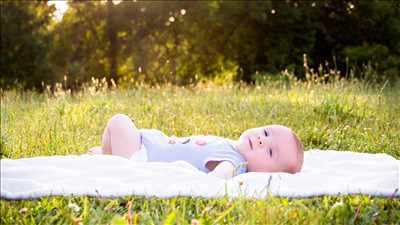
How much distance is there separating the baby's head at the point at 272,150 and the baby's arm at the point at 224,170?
210 millimetres

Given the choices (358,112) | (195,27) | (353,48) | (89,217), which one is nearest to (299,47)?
(353,48)

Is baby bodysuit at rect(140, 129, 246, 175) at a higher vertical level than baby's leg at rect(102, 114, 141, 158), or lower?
lower

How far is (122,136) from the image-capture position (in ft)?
12.8

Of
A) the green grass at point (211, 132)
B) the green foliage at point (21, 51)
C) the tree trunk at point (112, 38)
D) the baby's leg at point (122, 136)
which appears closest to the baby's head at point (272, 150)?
the baby's leg at point (122, 136)

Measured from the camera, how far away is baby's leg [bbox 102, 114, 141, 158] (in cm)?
387

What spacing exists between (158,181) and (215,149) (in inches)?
30.3

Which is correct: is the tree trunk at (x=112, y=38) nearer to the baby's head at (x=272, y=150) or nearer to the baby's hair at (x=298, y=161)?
the baby's head at (x=272, y=150)

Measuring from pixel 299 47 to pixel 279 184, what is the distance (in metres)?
19.1

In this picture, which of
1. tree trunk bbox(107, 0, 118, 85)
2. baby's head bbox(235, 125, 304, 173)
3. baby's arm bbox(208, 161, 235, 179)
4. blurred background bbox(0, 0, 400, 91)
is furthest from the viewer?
tree trunk bbox(107, 0, 118, 85)

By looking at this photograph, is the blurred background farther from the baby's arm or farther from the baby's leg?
the baby's arm

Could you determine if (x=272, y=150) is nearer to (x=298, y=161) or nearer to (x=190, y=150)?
(x=298, y=161)

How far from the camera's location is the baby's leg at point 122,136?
387cm

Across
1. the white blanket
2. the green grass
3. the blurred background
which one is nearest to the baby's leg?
A: the white blanket

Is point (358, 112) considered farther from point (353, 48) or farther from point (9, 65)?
point (9, 65)
